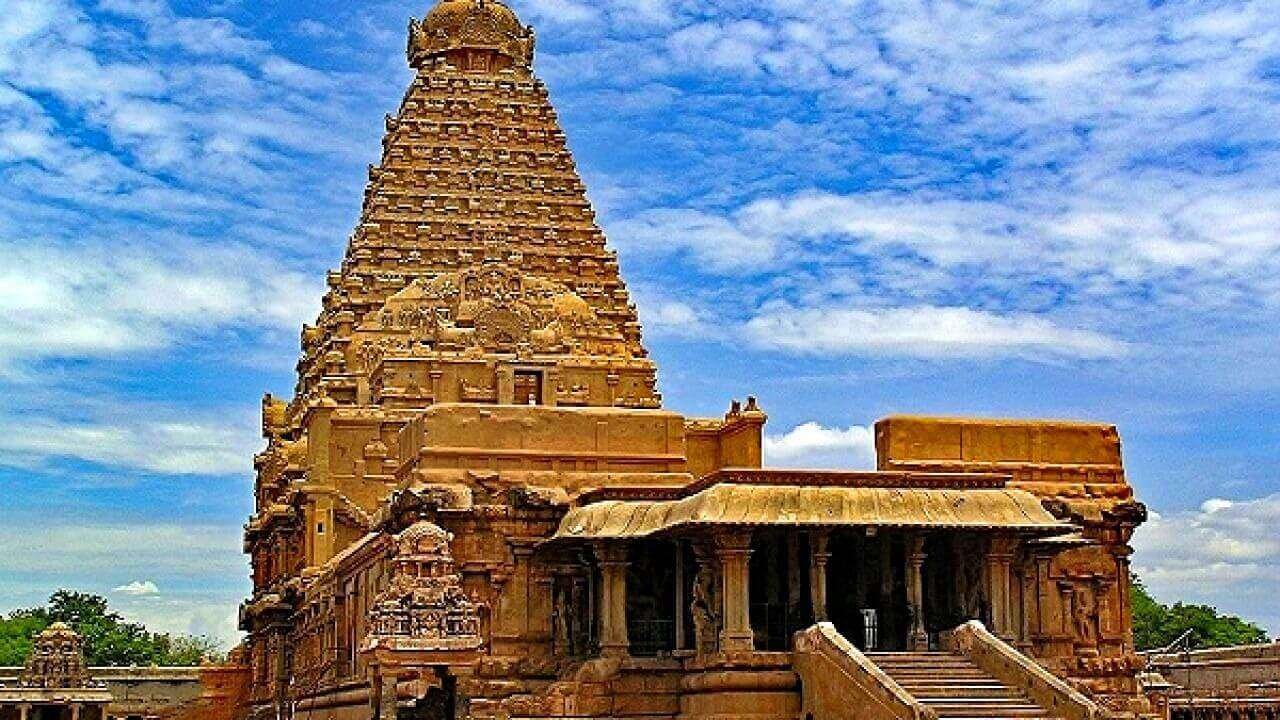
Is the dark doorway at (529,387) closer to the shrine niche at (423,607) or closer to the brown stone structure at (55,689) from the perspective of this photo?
the shrine niche at (423,607)

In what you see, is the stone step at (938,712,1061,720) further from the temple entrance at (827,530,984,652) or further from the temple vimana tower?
the temple entrance at (827,530,984,652)

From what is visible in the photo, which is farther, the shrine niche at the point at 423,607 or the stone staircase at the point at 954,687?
the shrine niche at the point at 423,607

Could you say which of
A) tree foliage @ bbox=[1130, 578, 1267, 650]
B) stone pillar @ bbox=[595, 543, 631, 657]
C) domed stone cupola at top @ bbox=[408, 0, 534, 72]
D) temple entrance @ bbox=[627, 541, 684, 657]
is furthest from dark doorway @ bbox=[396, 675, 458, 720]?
tree foliage @ bbox=[1130, 578, 1267, 650]

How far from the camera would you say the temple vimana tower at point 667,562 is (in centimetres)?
2644

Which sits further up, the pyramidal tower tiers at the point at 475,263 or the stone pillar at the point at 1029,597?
the pyramidal tower tiers at the point at 475,263

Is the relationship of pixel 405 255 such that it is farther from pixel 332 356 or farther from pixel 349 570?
pixel 349 570

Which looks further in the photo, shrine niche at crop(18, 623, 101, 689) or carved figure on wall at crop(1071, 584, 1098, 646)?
shrine niche at crop(18, 623, 101, 689)

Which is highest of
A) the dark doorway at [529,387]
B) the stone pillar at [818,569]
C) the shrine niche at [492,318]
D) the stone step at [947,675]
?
the shrine niche at [492,318]

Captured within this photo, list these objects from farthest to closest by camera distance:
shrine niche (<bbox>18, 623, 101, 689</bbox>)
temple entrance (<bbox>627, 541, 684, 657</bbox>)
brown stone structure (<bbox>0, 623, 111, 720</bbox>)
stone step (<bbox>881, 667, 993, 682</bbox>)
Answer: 1. shrine niche (<bbox>18, 623, 101, 689</bbox>)
2. brown stone structure (<bbox>0, 623, 111, 720</bbox>)
3. temple entrance (<bbox>627, 541, 684, 657</bbox>)
4. stone step (<bbox>881, 667, 993, 682</bbox>)

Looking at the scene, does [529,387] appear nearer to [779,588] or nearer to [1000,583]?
[779,588]

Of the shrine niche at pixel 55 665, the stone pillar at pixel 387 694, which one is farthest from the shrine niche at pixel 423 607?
the shrine niche at pixel 55 665

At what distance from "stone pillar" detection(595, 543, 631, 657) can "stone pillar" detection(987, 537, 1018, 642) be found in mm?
5891

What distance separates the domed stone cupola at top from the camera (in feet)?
186

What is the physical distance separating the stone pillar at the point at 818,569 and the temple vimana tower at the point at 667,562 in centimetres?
4
